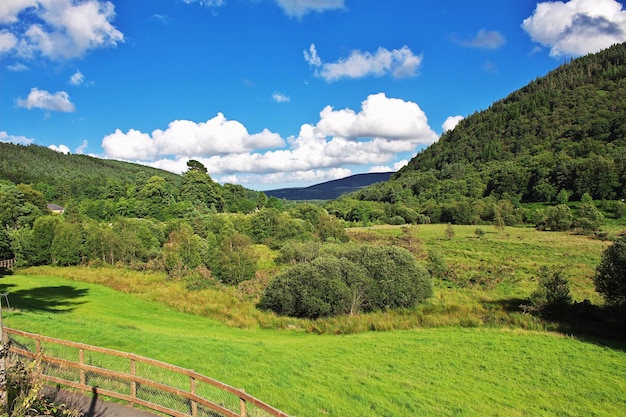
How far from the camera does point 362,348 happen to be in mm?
19016

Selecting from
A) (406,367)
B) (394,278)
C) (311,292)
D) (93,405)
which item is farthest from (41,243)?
(406,367)

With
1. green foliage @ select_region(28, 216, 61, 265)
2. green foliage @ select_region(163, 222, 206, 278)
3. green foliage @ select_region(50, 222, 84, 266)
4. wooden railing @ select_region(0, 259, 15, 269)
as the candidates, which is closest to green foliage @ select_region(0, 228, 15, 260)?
wooden railing @ select_region(0, 259, 15, 269)

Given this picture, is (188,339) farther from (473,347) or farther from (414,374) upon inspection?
(473,347)

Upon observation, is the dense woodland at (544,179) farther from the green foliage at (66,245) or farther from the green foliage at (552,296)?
the green foliage at (66,245)

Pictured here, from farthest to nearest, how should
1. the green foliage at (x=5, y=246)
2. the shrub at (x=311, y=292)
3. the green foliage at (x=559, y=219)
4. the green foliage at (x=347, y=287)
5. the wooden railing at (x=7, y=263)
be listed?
the green foliage at (x=559, y=219) → the wooden railing at (x=7, y=263) → the green foliage at (x=5, y=246) → the green foliage at (x=347, y=287) → the shrub at (x=311, y=292)

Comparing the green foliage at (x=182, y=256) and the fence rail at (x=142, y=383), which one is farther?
the green foliage at (x=182, y=256)

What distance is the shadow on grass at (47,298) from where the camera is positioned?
2550 centimetres

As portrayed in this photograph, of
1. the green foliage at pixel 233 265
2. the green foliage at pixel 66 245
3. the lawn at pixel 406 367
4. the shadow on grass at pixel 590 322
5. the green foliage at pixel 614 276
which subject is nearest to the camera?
the lawn at pixel 406 367

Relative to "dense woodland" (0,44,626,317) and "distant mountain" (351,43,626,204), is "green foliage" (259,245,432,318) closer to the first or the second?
"dense woodland" (0,44,626,317)

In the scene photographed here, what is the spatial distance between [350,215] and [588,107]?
15671 cm

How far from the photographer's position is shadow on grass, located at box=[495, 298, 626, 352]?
21547mm

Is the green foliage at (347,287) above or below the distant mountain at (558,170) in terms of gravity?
below

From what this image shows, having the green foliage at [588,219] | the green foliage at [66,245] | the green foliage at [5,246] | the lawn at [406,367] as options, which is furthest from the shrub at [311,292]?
the green foliage at [588,219]

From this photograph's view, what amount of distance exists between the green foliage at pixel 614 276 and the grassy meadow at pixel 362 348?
4158 mm
